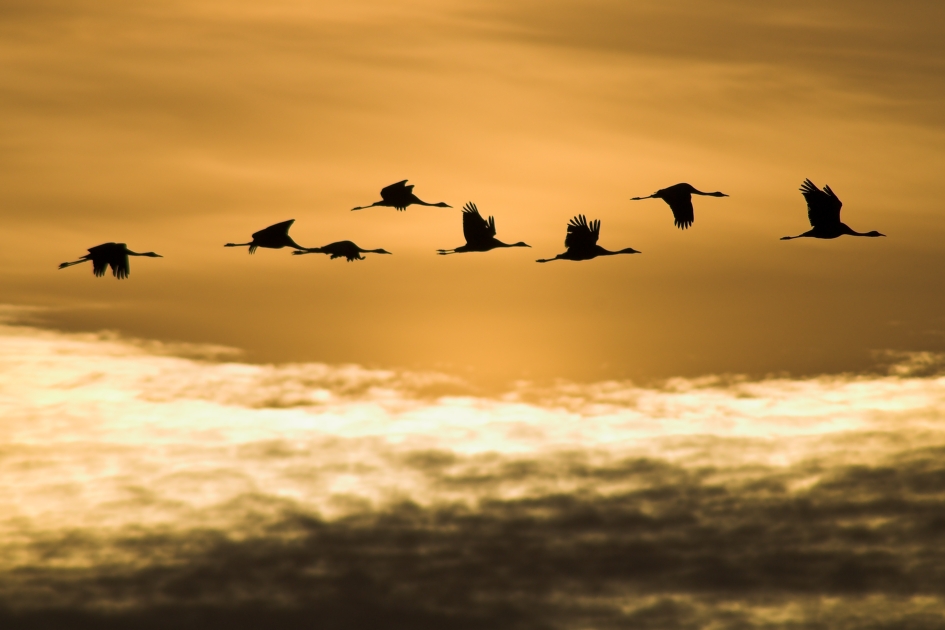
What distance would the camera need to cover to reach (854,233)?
51.8 metres

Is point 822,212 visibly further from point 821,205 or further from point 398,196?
point 398,196

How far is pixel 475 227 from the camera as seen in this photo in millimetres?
52594

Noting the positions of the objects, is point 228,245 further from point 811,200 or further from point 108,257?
point 811,200

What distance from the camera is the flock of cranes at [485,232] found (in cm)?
4875

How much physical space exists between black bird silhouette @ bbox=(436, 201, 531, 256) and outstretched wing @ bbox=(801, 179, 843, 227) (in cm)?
1051

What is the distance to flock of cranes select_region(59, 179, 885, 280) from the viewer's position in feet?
160

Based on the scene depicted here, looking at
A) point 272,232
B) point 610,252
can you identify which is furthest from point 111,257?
point 610,252

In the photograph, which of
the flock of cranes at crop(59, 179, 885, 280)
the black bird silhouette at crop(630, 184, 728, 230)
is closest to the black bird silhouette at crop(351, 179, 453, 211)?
the flock of cranes at crop(59, 179, 885, 280)

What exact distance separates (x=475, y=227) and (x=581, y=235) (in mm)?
3801

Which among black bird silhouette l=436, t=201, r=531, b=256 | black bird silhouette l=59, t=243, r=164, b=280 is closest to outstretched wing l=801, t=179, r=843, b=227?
black bird silhouette l=436, t=201, r=531, b=256

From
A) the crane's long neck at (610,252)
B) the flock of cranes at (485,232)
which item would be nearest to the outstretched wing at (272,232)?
the flock of cranes at (485,232)

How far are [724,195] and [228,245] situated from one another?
Result: 17614 millimetres

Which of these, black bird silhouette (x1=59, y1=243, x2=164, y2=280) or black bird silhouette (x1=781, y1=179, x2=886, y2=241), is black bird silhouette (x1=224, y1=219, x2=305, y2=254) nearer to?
black bird silhouette (x1=59, y1=243, x2=164, y2=280)

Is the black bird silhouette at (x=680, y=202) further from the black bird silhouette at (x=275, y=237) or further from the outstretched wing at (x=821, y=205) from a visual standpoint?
the black bird silhouette at (x=275, y=237)
